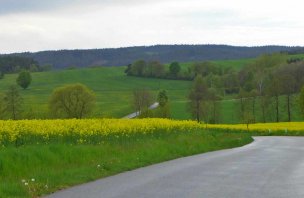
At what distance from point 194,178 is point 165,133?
15742 millimetres

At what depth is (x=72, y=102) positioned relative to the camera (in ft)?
290

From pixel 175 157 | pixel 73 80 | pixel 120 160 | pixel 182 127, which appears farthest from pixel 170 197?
pixel 73 80

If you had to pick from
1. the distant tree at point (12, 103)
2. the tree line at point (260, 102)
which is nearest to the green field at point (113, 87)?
the tree line at point (260, 102)

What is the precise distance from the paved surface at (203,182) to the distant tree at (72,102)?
67.1 m

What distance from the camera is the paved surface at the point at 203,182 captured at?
1243 cm

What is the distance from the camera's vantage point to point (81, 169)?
53.7 ft

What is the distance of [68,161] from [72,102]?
70835 mm

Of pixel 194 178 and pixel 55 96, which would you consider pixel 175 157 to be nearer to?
pixel 194 178

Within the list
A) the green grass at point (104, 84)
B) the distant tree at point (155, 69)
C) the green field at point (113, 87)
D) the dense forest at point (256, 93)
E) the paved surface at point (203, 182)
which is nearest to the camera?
the paved surface at point (203, 182)

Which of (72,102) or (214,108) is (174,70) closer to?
(214,108)

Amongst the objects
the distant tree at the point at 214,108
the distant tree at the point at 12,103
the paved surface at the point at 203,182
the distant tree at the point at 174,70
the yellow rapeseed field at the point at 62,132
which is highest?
the distant tree at the point at 174,70

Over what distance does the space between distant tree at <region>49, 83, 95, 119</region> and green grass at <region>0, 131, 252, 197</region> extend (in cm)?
6104

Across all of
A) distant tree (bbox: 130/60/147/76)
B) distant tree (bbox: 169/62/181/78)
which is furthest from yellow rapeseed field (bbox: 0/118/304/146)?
distant tree (bbox: 130/60/147/76)

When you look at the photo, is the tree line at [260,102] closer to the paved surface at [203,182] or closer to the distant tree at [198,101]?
the distant tree at [198,101]
